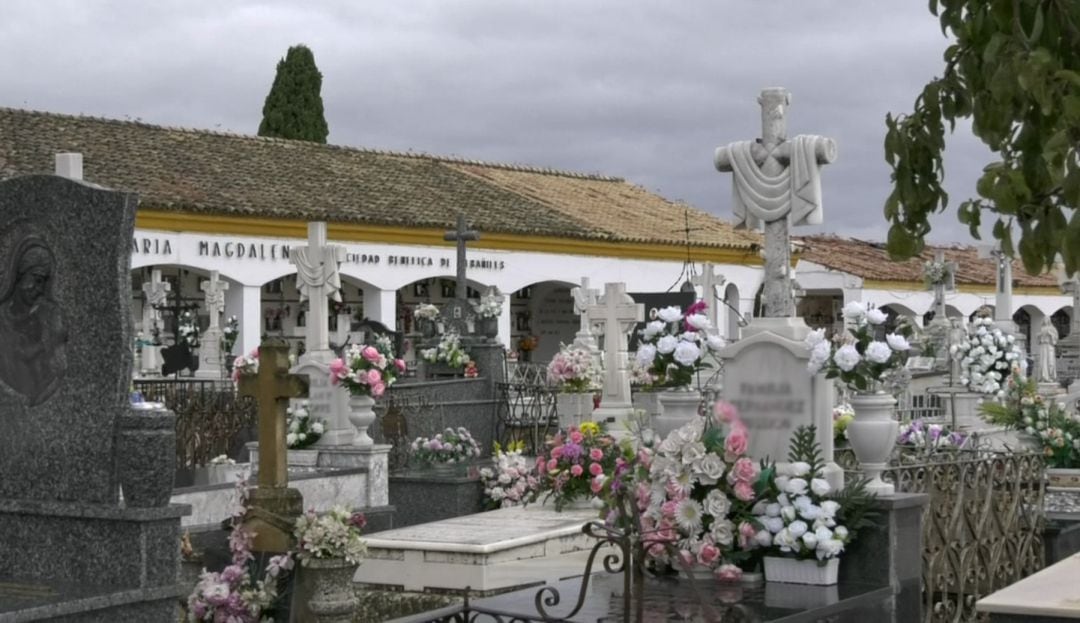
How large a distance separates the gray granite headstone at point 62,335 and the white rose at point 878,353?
11.8 ft

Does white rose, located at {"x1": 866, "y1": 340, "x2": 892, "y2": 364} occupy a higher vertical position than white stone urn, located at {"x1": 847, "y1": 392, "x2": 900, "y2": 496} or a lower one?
higher

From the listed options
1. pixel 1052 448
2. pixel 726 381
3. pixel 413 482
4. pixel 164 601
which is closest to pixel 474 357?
pixel 413 482

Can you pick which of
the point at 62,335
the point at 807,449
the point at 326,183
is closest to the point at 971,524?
the point at 807,449

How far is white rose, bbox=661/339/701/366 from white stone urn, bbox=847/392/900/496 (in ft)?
3.35

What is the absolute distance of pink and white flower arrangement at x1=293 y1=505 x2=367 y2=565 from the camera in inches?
313

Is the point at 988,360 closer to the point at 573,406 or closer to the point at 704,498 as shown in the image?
the point at 573,406

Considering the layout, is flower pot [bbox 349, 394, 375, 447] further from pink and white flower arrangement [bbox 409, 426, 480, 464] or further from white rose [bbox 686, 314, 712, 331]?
white rose [bbox 686, 314, 712, 331]

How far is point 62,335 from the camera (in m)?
7.00

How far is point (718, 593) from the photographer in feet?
25.2

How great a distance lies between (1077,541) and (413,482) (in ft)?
19.5

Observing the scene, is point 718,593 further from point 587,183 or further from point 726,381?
point 587,183

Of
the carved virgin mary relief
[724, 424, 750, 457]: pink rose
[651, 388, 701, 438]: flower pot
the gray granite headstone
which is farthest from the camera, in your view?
[651, 388, 701, 438]: flower pot

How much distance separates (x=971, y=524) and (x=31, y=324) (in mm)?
5328

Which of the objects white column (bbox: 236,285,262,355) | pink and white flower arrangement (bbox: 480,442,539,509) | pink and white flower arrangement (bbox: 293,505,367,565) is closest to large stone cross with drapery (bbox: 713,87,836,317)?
pink and white flower arrangement (bbox: 293,505,367,565)
